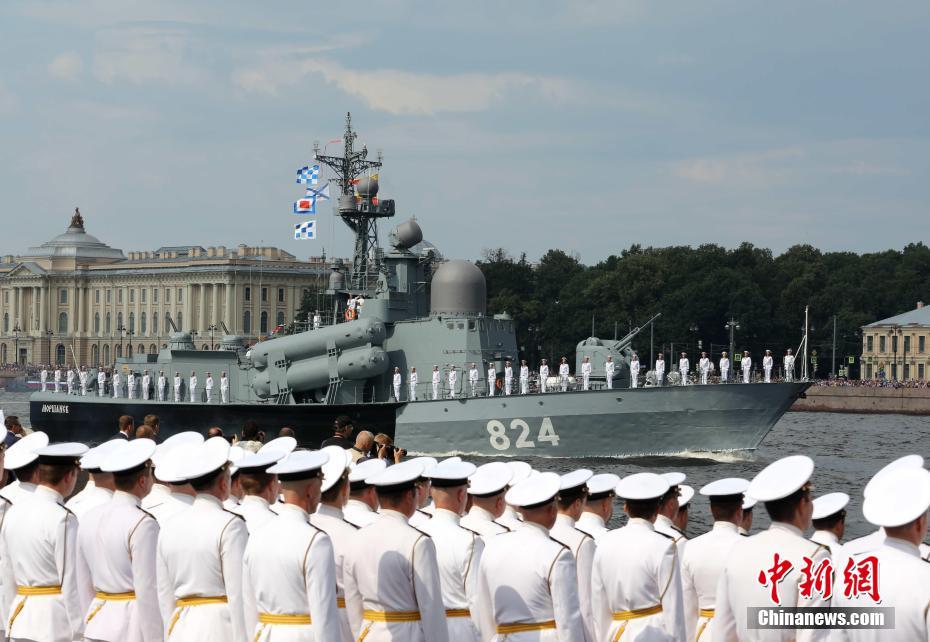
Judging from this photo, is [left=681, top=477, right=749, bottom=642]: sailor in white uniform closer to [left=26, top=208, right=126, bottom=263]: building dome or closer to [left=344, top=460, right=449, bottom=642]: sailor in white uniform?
[left=344, top=460, right=449, bottom=642]: sailor in white uniform

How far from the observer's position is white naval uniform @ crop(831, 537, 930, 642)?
16.4 feet

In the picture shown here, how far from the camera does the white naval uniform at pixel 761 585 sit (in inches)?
224

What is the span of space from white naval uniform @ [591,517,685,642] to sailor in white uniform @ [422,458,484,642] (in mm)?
670

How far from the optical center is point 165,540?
6.66m

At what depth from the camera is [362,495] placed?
24.7 feet

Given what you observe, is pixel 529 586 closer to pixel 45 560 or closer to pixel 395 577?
pixel 395 577

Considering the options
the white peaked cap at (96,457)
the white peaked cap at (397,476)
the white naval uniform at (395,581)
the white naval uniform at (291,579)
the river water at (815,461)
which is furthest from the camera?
the river water at (815,461)

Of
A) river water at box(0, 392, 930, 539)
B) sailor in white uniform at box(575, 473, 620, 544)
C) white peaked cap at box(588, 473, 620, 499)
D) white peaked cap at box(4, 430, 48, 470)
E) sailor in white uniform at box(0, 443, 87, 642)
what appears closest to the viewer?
sailor in white uniform at box(0, 443, 87, 642)

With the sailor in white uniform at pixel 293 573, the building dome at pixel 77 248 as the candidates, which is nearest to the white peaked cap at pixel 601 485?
the sailor in white uniform at pixel 293 573

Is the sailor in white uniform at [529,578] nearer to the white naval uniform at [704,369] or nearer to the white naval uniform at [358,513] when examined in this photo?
the white naval uniform at [358,513]

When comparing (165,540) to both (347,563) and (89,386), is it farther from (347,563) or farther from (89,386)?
(89,386)

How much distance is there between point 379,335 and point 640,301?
200 ft

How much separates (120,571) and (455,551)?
5.64 ft

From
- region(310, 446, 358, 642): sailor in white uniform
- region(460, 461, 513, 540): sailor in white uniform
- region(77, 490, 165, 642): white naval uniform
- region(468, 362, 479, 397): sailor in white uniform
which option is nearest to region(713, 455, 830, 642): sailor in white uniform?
region(460, 461, 513, 540): sailor in white uniform
